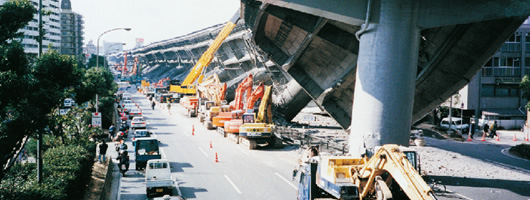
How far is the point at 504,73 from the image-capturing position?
51.1 m

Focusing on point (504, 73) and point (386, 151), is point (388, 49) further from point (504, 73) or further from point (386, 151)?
point (504, 73)

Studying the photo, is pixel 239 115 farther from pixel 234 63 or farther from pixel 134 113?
pixel 234 63

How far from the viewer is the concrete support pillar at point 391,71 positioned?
18.1 m

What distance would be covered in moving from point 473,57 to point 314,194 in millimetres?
13389

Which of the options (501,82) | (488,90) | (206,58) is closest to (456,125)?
(488,90)

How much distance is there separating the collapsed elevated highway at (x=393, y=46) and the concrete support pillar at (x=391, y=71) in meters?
0.04

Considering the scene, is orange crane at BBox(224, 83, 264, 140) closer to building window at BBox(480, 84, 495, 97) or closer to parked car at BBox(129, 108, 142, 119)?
parked car at BBox(129, 108, 142, 119)

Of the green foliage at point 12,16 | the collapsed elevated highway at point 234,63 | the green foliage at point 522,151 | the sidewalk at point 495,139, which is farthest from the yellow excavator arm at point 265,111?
the green foliage at point 12,16

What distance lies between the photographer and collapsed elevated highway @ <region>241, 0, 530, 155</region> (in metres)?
18.2

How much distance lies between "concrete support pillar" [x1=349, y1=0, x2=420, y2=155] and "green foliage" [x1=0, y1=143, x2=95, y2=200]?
1146 centimetres

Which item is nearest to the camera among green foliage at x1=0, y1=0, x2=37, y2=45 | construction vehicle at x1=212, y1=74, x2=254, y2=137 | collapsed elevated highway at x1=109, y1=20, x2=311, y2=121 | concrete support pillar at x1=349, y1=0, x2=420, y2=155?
green foliage at x1=0, y1=0, x2=37, y2=45

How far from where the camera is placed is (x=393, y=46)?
1805cm

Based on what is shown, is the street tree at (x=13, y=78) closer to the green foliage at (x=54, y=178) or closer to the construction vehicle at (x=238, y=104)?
the green foliage at (x=54, y=178)

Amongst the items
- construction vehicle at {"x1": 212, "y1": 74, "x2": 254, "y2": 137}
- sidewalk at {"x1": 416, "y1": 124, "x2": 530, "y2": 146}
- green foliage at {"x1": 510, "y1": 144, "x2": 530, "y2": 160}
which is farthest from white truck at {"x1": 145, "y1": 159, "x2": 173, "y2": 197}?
sidewalk at {"x1": 416, "y1": 124, "x2": 530, "y2": 146}
